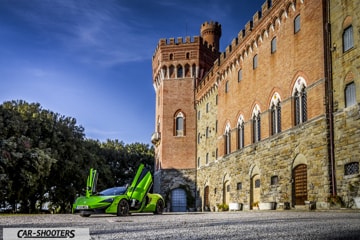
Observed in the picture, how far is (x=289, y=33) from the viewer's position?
22.7 meters

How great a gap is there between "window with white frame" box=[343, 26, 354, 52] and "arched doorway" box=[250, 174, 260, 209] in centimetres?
993

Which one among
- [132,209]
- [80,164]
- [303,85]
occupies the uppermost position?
[303,85]

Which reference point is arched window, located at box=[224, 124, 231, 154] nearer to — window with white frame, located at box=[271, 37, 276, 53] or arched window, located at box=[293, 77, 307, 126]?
window with white frame, located at box=[271, 37, 276, 53]

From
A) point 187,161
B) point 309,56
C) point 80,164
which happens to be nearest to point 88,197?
point 309,56

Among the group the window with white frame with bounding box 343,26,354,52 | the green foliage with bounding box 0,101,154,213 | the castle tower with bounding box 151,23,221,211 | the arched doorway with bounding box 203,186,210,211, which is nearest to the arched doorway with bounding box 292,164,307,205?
the window with white frame with bounding box 343,26,354,52

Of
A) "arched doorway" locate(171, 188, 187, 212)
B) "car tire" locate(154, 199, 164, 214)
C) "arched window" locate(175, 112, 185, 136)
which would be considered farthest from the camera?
"arched window" locate(175, 112, 185, 136)

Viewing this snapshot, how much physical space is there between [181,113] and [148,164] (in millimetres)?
14780

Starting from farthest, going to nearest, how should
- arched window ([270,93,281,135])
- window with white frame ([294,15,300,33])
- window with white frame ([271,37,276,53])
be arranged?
window with white frame ([271,37,276,53]) < arched window ([270,93,281,135]) < window with white frame ([294,15,300,33])

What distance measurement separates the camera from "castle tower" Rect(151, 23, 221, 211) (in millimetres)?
40531

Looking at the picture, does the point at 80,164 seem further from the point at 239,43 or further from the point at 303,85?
the point at 303,85

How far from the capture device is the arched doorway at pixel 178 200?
40062mm

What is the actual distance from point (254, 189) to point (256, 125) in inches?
148

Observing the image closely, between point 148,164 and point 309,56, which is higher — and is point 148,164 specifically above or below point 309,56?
below

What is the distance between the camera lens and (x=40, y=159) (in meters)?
26.1
